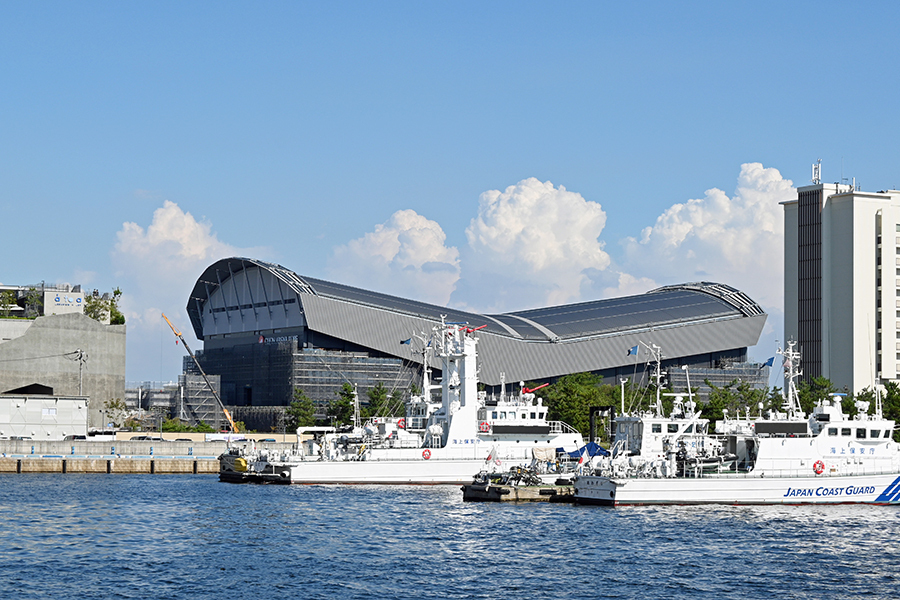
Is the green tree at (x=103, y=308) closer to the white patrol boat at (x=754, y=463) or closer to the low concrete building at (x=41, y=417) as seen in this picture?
the low concrete building at (x=41, y=417)

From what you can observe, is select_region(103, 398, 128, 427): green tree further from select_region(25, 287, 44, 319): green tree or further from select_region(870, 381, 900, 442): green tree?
select_region(870, 381, 900, 442): green tree

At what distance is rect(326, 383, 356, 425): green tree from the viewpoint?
146750 millimetres

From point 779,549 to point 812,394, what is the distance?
87951 mm

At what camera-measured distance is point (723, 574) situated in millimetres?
44344

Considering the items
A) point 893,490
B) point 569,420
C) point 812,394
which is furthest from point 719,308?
point 893,490

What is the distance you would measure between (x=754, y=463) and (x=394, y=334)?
104620 mm

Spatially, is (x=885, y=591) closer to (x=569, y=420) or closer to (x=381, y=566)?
(x=381, y=566)

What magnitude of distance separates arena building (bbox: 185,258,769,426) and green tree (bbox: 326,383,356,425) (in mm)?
11061

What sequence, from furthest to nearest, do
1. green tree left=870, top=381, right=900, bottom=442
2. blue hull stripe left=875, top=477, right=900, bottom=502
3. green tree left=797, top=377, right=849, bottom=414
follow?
green tree left=797, top=377, right=849, bottom=414, green tree left=870, top=381, right=900, bottom=442, blue hull stripe left=875, top=477, right=900, bottom=502

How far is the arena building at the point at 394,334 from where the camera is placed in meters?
166

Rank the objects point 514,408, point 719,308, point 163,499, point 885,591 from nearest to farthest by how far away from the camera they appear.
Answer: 1. point 885,591
2. point 163,499
3. point 514,408
4. point 719,308

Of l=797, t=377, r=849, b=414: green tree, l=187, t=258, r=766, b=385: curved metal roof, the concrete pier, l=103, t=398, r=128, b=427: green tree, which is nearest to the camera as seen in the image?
the concrete pier

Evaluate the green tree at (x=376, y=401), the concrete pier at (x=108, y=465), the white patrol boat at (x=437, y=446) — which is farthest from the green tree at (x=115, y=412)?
the white patrol boat at (x=437, y=446)

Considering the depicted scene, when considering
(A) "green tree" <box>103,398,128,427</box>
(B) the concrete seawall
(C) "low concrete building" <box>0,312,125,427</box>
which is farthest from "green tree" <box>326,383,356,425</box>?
(B) the concrete seawall
